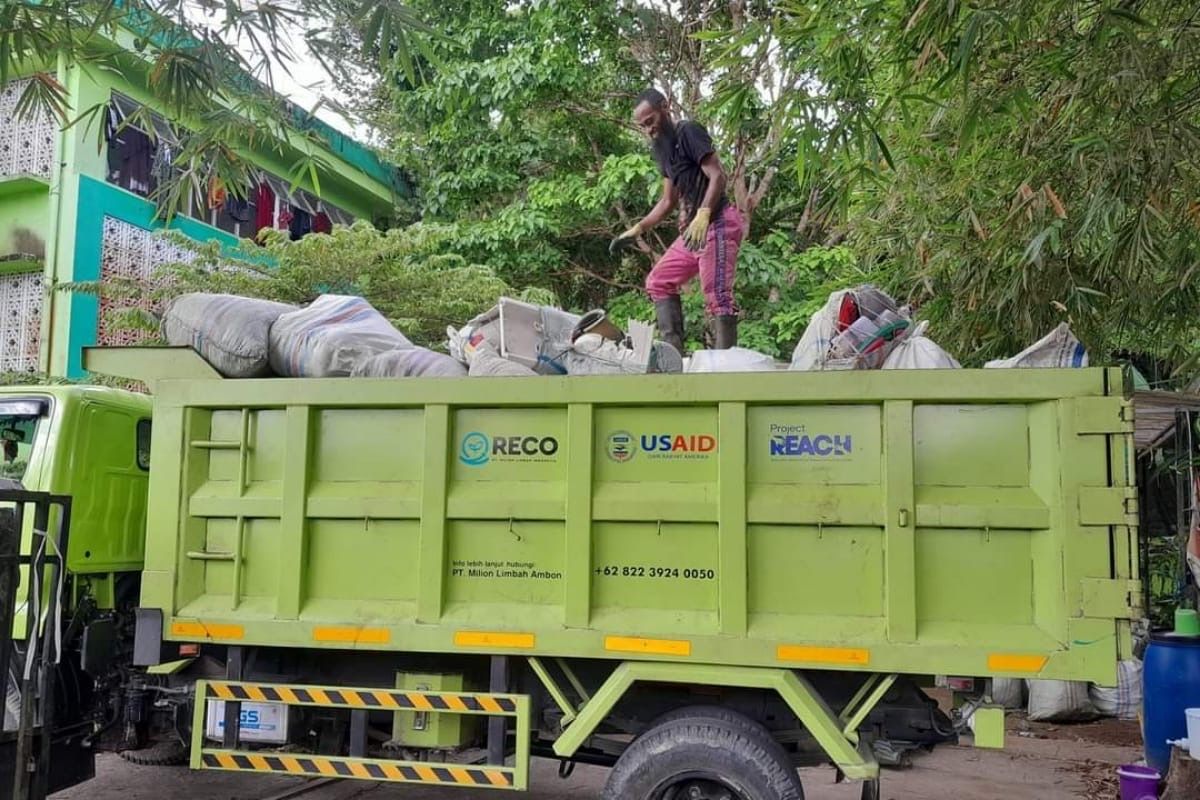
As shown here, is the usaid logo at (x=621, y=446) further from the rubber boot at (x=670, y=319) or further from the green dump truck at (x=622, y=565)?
the rubber boot at (x=670, y=319)

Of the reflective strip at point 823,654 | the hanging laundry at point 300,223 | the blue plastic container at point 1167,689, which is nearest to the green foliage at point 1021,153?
the blue plastic container at point 1167,689

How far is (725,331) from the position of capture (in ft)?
15.9

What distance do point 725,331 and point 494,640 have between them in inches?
79.0

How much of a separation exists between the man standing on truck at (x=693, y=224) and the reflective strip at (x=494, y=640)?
1865 millimetres

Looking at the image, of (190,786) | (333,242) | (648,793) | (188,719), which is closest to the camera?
(648,793)

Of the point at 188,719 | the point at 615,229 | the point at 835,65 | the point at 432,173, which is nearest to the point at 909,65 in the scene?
the point at 835,65

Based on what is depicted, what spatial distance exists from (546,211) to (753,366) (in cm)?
730

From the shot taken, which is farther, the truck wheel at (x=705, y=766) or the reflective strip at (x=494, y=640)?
the reflective strip at (x=494, y=640)

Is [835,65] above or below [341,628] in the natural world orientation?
above

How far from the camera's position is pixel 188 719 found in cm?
407

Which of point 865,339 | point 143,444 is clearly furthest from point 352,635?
point 865,339

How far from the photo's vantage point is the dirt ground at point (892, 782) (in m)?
5.05

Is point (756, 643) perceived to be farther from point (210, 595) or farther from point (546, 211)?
point (546, 211)

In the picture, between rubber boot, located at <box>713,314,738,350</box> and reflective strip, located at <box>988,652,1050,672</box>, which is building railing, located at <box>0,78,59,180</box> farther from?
reflective strip, located at <box>988,652,1050,672</box>
